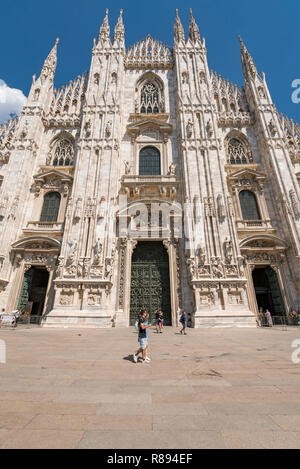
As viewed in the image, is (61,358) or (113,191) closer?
(61,358)

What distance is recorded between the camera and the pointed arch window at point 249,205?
54.4ft

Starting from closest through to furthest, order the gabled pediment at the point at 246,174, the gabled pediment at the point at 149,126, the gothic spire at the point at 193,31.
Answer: the gabled pediment at the point at 246,174 < the gabled pediment at the point at 149,126 < the gothic spire at the point at 193,31

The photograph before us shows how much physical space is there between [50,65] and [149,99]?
419 inches

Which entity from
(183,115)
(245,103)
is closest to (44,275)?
(183,115)

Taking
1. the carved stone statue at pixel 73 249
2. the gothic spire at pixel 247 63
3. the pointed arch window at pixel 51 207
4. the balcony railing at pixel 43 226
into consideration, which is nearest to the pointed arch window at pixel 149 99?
the gothic spire at pixel 247 63

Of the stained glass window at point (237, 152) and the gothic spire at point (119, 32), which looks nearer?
the stained glass window at point (237, 152)

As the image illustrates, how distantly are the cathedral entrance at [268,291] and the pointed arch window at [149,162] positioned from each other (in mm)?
11092

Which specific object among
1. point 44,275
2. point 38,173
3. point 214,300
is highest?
point 38,173

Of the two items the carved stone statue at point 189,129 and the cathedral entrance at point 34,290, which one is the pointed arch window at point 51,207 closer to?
the cathedral entrance at point 34,290

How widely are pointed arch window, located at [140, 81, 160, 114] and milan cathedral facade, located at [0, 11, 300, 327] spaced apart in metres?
0.20

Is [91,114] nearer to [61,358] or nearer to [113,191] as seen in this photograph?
[113,191]

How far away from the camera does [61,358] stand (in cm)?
513

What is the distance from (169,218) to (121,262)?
472 centimetres
